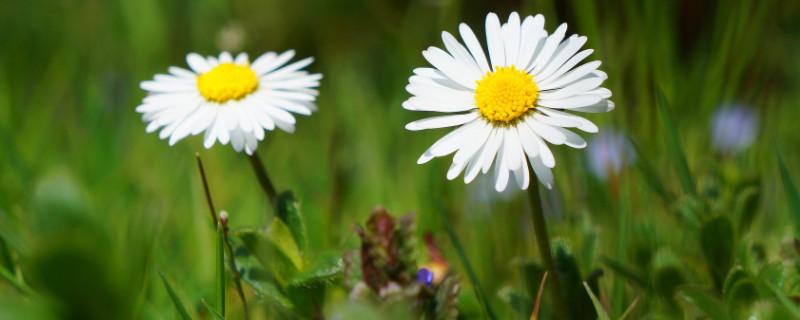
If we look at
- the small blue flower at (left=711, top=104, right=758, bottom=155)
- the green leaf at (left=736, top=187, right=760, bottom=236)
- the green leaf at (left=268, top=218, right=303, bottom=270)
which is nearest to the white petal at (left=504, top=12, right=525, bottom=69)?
the green leaf at (left=268, top=218, right=303, bottom=270)

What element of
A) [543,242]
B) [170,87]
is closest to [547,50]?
[543,242]

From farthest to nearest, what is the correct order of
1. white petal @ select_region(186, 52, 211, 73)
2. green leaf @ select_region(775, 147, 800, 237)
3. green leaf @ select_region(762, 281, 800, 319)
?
white petal @ select_region(186, 52, 211, 73) < green leaf @ select_region(775, 147, 800, 237) < green leaf @ select_region(762, 281, 800, 319)

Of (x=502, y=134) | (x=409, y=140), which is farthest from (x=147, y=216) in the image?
(x=409, y=140)

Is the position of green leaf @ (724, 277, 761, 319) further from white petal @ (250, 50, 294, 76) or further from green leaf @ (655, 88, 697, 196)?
white petal @ (250, 50, 294, 76)

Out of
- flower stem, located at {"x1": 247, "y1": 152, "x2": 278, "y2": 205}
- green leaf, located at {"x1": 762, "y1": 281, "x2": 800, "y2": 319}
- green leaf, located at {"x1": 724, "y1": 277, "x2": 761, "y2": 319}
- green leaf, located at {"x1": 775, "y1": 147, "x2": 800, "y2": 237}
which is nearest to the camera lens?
green leaf, located at {"x1": 762, "y1": 281, "x2": 800, "y2": 319}

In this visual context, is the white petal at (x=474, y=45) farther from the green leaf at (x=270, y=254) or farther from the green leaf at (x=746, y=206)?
the green leaf at (x=746, y=206)

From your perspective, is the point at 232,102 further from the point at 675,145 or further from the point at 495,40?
the point at 675,145
